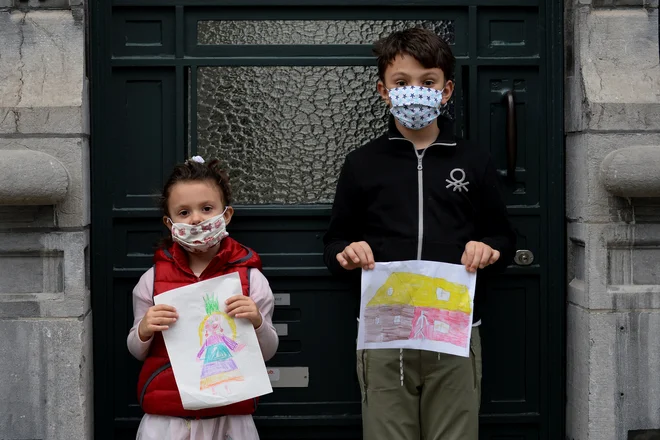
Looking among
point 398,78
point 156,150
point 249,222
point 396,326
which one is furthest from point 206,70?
point 396,326

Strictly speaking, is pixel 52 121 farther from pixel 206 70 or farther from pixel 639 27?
pixel 639 27

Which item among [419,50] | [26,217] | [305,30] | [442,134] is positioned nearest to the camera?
[419,50]

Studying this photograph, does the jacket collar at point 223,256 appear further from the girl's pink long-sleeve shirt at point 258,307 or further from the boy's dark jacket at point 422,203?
the boy's dark jacket at point 422,203

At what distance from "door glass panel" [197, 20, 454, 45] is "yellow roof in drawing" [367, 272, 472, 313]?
1327 mm

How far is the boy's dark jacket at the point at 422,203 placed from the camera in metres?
3.84

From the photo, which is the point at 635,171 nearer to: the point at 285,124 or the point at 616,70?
the point at 616,70

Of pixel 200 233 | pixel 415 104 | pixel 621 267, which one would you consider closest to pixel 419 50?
pixel 415 104

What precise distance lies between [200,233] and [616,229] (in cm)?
184

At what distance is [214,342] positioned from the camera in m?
3.67

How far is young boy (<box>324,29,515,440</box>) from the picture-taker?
3818mm

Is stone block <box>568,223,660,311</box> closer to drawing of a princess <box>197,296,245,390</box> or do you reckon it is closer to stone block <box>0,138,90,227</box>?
drawing of a princess <box>197,296,245,390</box>

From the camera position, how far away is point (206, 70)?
447 centimetres

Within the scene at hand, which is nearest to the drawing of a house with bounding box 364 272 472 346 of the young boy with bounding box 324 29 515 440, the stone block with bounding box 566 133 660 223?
the young boy with bounding box 324 29 515 440

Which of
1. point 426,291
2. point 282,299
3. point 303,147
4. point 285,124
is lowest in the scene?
point 282,299
